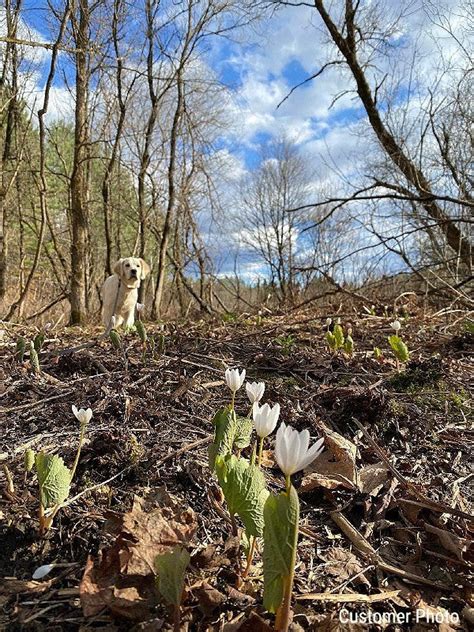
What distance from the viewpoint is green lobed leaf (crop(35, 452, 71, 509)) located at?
1236mm

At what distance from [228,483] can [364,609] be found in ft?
1.44

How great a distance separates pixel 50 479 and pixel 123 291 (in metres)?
6.29

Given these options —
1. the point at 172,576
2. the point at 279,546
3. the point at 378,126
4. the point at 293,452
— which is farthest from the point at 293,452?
the point at 378,126

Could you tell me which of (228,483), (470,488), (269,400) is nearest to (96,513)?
(228,483)

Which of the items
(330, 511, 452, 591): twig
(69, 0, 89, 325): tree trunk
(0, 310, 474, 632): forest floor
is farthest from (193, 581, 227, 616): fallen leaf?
(69, 0, 89, 325): tree trunk

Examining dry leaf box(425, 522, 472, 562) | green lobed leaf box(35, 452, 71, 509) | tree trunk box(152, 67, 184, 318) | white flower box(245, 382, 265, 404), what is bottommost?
dry leaf box(425, 522, 472, 562)

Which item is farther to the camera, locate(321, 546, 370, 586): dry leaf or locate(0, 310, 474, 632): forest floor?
locate(321, 546, 370, 586): dry leaf

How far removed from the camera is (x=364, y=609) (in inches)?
41.0

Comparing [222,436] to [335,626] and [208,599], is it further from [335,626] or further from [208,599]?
[335,626]

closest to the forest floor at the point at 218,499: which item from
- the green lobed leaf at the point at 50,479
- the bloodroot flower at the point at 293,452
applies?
the green lobed leaf at the point at 50,479

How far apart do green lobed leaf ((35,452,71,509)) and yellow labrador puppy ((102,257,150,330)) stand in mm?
5987

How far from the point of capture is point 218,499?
4.87 ft

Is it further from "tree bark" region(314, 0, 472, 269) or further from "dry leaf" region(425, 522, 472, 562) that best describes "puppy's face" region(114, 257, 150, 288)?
"dry leaf" region(425, 522, 472, 562)

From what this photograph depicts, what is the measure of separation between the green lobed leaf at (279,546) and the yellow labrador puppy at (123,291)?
21.3ft
